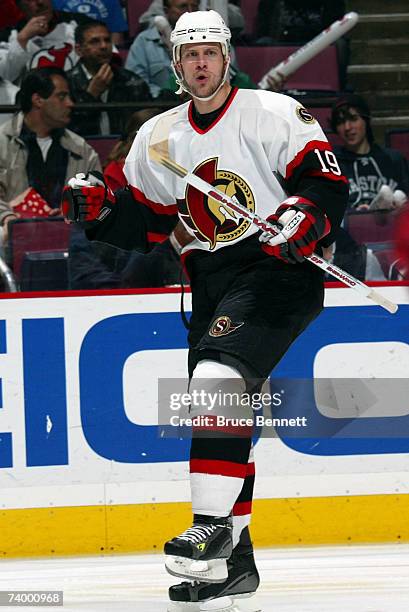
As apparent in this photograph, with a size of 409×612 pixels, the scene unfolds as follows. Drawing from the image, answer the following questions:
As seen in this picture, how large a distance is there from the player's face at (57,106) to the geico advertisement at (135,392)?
947 mm

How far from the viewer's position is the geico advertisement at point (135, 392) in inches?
159

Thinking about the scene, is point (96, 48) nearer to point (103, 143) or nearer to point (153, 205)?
point (103, 143)

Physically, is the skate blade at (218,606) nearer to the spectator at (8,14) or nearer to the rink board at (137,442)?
the rink board at (137,442)

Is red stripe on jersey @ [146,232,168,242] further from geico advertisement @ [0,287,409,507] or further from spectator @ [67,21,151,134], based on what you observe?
spectator @ [67,21,151,134]

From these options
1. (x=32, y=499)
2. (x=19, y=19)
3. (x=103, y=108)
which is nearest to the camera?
(x=32, y=499)

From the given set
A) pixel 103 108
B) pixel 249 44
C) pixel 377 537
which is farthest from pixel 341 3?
pixel 377 537

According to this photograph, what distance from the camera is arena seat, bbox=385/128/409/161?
181 inches

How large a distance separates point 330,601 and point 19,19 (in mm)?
3104

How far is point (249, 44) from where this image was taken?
17.9 feet

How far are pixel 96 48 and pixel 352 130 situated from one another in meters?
1.18

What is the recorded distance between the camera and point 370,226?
14.0 feet

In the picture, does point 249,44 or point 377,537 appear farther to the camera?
point 249,44

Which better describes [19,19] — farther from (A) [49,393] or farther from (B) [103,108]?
(A) [49,393]

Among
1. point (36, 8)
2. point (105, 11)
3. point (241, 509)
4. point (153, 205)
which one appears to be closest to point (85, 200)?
→ point (153, 205)
